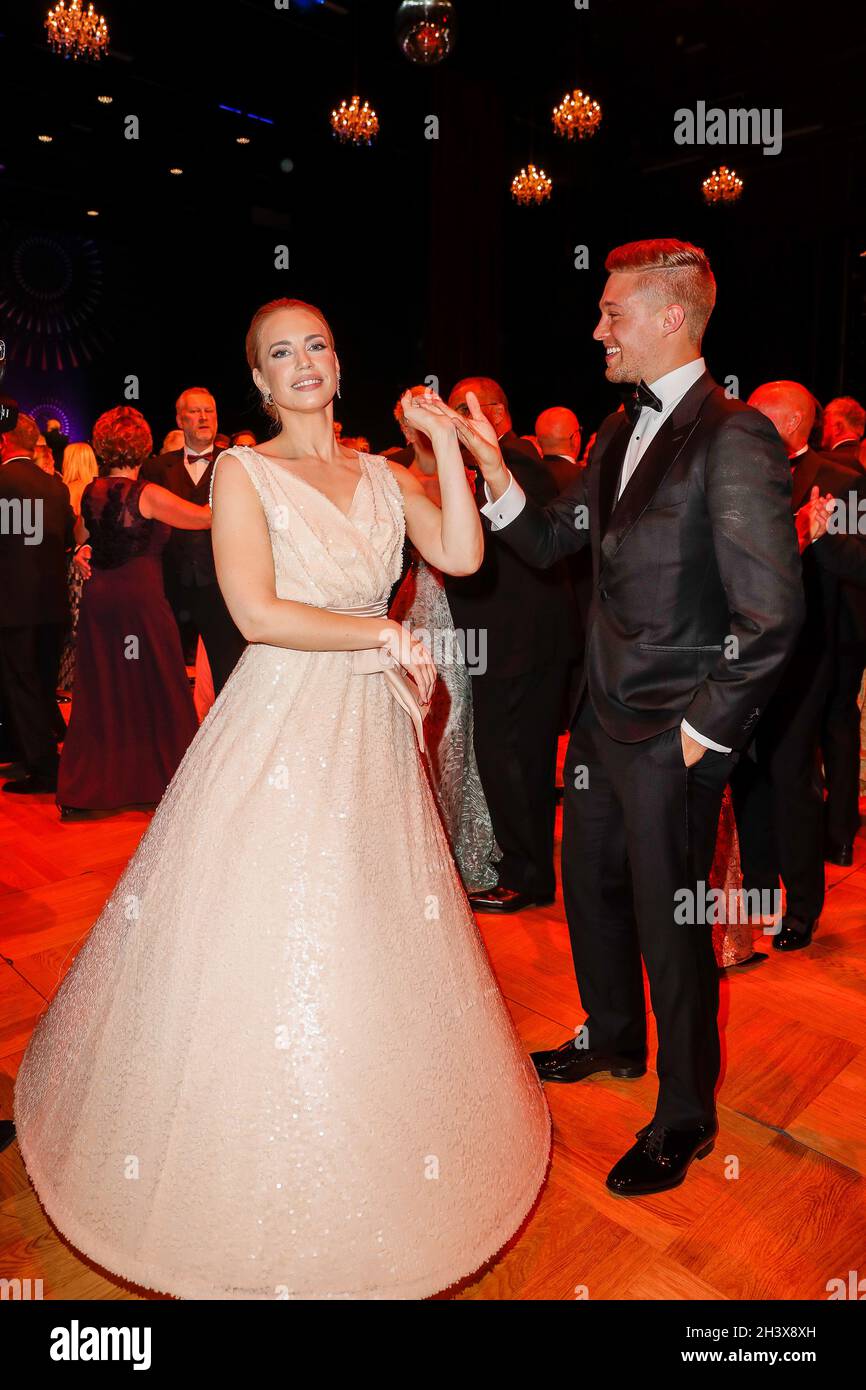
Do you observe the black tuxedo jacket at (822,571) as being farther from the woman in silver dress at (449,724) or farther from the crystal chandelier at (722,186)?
the crystal chandelier at (722,186)

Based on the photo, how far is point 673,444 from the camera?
5.98ft

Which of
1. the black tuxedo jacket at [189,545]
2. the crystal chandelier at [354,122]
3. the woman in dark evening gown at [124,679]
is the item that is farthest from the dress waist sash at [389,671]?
the crystal chandelier at [354,122]

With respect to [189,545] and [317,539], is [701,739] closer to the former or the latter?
[317,539]

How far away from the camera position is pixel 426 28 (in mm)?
4602

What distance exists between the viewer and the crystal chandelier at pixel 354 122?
5.90m

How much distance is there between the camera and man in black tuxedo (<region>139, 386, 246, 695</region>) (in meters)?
4.23

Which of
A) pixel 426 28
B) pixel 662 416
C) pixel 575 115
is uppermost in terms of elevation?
pixel 575 115

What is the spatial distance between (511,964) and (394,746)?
1366mm

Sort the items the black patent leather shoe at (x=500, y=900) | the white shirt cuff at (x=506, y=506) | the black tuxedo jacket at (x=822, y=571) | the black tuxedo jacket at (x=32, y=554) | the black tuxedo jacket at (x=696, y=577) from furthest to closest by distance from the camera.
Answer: the black tuxedo jacket at (x=32, y=554), the black patent leather shoe at (x=500, y=900), the black tuxedo jacket at (x=822, y=571), the white shirt cuff at (x=506, y=506), the black tuxedo jacket at (x=696, y=577)

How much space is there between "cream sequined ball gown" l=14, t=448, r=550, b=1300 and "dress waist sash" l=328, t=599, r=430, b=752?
2 cm

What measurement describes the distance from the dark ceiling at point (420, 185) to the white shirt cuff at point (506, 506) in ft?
17.9

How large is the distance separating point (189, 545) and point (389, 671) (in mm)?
2886

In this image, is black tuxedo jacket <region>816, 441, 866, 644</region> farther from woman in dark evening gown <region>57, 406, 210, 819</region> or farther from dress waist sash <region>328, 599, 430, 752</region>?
woman in dark evening gown <region>57, 406, 210, 819</region>

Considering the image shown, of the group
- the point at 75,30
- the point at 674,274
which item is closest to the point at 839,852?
the point at 674,274
